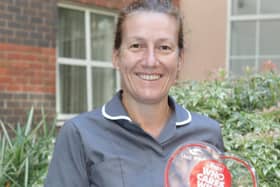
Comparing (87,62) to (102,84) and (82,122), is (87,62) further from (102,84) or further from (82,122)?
(82,122)

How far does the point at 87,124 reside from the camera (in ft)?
4.99

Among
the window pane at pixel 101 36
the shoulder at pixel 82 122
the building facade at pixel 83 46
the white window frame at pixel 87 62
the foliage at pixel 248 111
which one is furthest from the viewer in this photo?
the window pane at pixel 101 36

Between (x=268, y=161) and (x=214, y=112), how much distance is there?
0.70 metres

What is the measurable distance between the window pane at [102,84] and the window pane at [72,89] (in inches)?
7.9

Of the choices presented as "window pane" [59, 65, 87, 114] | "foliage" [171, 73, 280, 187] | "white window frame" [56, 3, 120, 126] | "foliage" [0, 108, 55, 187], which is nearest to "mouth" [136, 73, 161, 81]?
"foliage" [171, 73, 280, 187]

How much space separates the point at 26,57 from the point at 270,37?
3890mm

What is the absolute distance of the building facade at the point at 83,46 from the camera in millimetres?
4953

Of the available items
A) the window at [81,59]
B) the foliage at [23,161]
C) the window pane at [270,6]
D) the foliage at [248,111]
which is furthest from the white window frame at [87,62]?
the window pane at [270,6]

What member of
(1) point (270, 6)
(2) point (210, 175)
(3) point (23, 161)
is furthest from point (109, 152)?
(1) point (270, 6)

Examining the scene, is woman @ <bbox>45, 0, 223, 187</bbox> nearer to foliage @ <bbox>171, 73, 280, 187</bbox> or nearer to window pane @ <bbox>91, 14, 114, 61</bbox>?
foliage @ <bbox>171, 73, 280, 187</bbox>

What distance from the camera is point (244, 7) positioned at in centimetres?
677

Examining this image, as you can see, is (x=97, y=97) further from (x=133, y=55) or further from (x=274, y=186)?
(x=133, y=55)

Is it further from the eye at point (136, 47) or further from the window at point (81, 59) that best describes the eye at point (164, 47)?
the window at point (81, 59)

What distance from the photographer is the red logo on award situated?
1362mm
